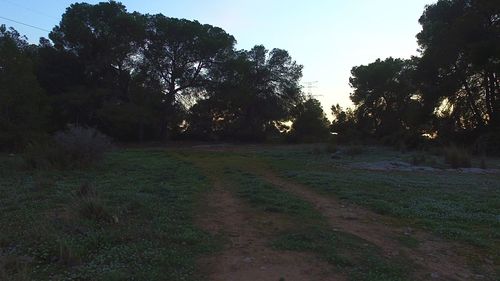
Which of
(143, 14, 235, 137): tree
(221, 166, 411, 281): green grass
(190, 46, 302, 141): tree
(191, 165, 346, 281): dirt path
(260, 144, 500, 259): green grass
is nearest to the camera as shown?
(191, 165, 346, 281): dirt path

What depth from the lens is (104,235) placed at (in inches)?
275

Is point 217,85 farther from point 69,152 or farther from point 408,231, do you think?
point 408,231

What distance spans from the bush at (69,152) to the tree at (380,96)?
3524 cm

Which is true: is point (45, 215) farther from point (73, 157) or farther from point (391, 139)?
point (391, 139)

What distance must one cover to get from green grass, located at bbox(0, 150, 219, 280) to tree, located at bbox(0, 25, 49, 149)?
1764 cm

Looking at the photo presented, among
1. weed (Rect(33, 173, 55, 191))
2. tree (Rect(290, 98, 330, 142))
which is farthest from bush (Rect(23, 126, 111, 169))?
tree (Rect(290, 98, 330, 142))

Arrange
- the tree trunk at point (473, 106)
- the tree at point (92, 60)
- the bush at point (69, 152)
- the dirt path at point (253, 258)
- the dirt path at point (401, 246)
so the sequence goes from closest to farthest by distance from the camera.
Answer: the dirt path at point (253, 258) < the dirt path at point (401, 246) < the bush at point (69, 152) < the tree trunk at point (473, 106) < the tree at point (92, 60)

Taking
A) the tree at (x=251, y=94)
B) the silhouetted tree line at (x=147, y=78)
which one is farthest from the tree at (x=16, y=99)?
the tree at (x=251, y=94)

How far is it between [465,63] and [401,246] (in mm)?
29490

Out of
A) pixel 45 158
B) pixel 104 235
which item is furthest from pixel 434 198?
pixel 45 158

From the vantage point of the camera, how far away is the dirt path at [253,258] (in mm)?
5898

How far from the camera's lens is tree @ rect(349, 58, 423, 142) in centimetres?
5034

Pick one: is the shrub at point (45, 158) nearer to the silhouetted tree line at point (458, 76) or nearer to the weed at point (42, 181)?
the weed at point (42, 181)

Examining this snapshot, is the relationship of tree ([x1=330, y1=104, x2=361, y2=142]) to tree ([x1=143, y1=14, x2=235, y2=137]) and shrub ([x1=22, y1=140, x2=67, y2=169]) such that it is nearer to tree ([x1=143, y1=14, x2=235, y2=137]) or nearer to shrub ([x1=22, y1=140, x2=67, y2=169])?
tree ([x1=143, y1=14, x2=235, y2=137])
